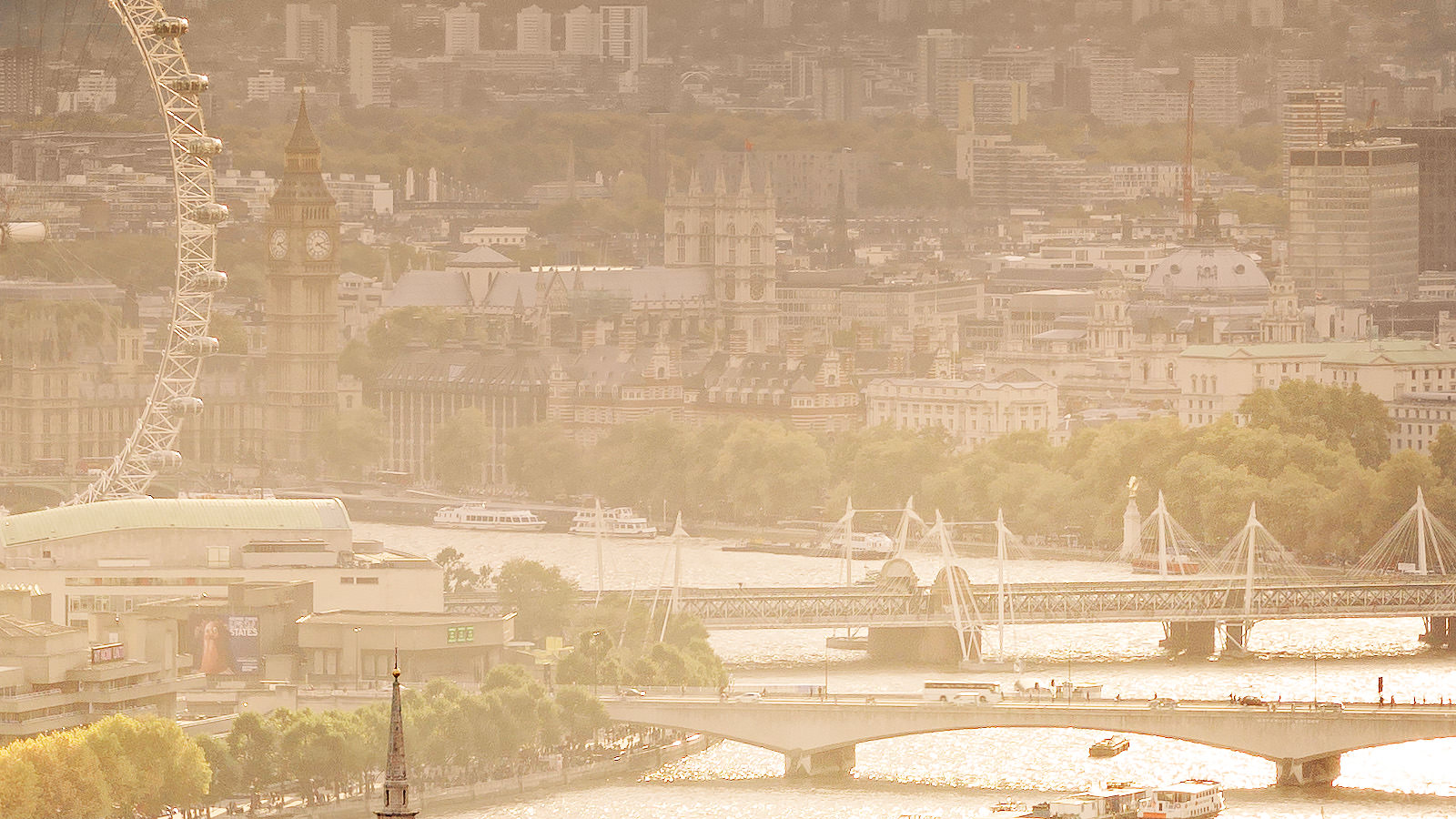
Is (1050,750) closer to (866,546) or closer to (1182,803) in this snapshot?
(1182,803)

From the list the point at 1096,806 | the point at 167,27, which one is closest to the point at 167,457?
the point at 167,27

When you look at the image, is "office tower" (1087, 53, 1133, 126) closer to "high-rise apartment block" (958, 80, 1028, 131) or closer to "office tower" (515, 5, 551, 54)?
"high-rise apartment block" (958, 80, 1028, 131)

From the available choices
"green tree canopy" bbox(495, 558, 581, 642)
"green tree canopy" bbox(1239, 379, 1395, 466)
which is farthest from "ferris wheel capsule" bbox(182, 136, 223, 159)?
"green tree canopy" bbox(1239, 379, 1395, 466)

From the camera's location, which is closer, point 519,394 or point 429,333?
point 519,394

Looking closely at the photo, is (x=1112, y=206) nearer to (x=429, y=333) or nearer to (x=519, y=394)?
(x=429, y=333)

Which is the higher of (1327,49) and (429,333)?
(1327,49)

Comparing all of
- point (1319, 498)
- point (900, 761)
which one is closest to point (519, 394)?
point (1319, 498)

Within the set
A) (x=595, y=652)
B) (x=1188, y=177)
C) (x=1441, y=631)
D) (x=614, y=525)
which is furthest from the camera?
(x=1188, y=177)

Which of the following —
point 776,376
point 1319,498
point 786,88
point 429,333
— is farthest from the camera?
point 786,88
